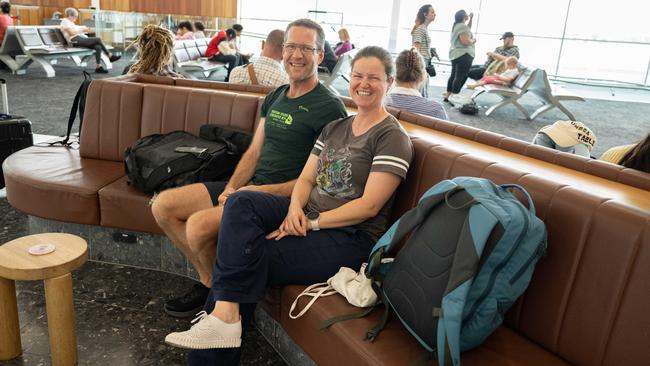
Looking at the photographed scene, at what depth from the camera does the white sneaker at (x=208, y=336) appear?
1.73 metres

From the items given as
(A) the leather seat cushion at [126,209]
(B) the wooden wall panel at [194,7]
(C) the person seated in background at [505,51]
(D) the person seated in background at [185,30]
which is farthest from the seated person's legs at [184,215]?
(B) the wooden wall panel at [194,7]

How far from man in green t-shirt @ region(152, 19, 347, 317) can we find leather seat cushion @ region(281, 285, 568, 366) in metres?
0.67

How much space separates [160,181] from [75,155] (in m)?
0.99

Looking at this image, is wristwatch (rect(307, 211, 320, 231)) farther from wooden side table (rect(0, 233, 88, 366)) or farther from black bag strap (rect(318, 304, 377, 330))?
wooden side table (rect(0, 233, 88, 366))

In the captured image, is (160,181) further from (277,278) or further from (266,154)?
(277,278)

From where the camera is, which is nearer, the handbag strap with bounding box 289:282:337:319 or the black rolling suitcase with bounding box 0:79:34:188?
the handbag strap with bounding box 289:282:337:319

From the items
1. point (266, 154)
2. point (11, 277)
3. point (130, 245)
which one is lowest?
point (130, 245)

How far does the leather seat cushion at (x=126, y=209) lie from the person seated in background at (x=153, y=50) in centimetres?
140

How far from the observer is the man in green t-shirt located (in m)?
2.28

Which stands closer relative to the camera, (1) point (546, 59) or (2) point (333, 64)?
(2) point (333, 64)

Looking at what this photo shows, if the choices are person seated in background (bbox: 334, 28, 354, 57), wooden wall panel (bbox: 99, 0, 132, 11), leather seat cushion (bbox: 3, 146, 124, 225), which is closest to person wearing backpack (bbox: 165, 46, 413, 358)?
leather seat cushion (bbox: 3, 146, 124, 225)

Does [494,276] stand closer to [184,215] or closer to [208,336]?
→ [208,336]

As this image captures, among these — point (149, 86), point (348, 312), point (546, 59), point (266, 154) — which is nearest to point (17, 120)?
point (149, 86)

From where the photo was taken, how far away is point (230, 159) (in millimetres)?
2656
